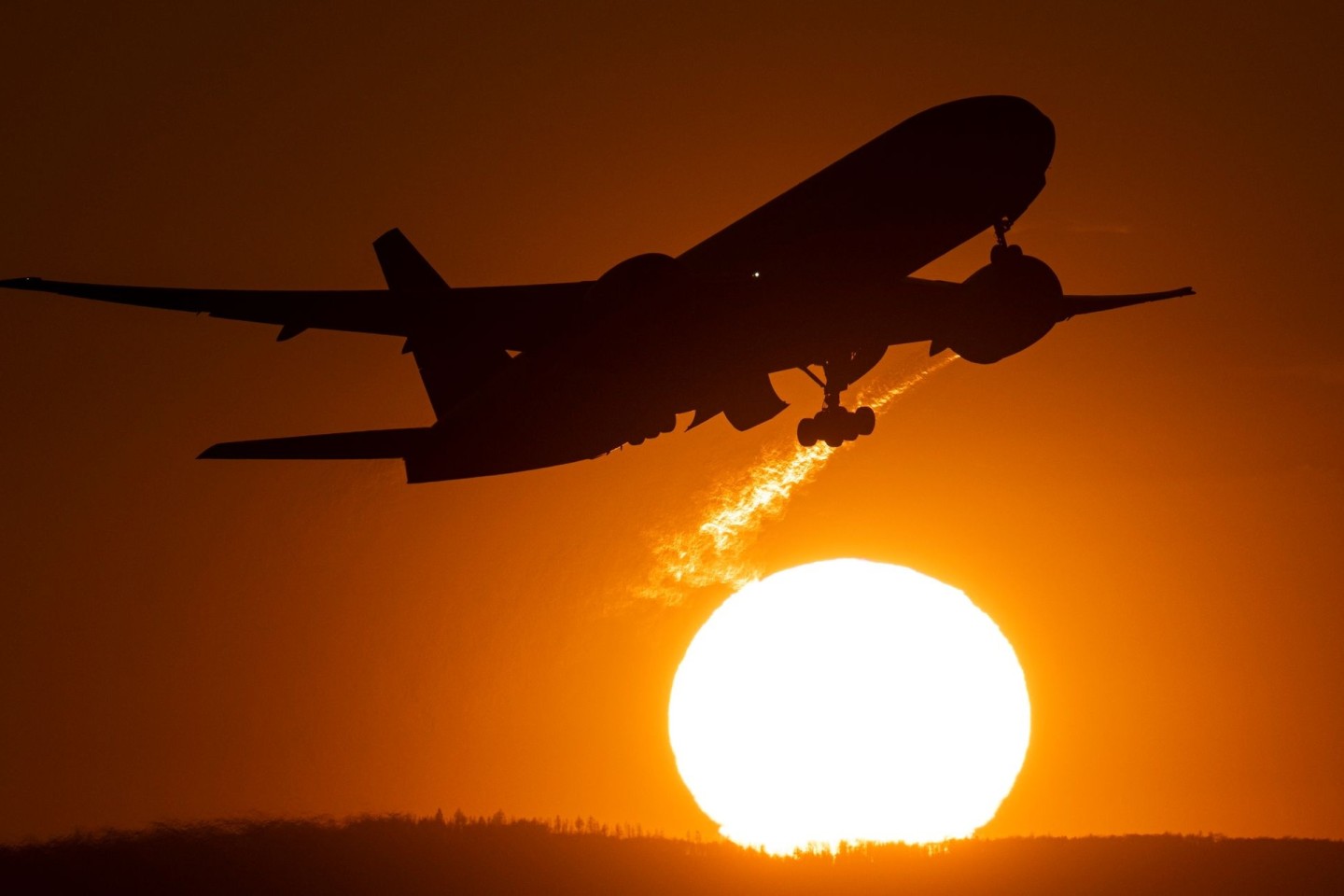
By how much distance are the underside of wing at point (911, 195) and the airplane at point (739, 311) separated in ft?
0.13

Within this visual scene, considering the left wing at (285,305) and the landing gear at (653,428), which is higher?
the left wing at (285,305)

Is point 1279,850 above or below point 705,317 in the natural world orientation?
above

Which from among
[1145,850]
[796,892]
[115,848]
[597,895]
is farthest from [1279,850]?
[115,848]

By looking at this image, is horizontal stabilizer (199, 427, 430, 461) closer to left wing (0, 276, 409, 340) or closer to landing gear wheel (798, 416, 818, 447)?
left wing (0, 276, 409, 340)

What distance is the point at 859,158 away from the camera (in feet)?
117

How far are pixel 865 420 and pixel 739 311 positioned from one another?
7.54 meters

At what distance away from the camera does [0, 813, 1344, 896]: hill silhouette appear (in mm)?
92062

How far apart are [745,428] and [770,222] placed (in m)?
6.13

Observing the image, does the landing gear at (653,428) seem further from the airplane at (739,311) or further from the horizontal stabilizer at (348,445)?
the horizontal stabilizer at (348,445)

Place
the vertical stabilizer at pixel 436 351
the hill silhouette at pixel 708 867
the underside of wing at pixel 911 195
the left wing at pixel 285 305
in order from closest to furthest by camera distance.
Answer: the underside of wing at pixel 911 195 < the left wing at pixel 285 305 < the vertical stabilizer at pixel 436 351 < the hill silhouette at pixel 708 867

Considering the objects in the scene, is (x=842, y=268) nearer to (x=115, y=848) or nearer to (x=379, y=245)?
(x=379, y=245)

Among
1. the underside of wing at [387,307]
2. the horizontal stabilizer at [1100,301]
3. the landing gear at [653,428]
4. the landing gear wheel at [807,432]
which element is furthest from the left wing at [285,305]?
the horizontal stabilizer at [1100,301]

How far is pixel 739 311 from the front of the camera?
3506 cm

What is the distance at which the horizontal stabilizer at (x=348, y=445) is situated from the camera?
40.9 metres
